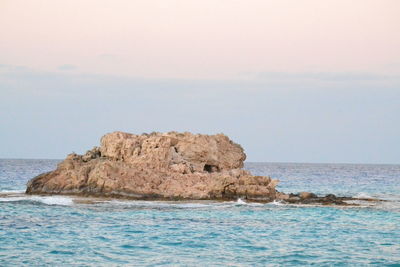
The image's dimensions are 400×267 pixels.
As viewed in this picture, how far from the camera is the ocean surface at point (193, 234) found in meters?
21.3

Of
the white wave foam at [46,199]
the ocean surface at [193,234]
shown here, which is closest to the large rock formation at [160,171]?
the white wave foam at [46,199]

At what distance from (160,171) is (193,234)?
18.9 m

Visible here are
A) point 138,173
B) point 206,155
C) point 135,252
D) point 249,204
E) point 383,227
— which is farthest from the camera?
point 206,155

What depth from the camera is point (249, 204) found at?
40.9 metres

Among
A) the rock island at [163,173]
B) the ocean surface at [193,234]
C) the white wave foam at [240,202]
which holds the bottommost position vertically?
the ocean surface at [193,234]

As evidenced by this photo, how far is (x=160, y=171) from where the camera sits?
149 ft

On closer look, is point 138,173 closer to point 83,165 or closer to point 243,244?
point 83,165

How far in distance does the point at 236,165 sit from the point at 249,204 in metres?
8.47

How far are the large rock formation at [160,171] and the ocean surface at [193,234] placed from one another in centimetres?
369

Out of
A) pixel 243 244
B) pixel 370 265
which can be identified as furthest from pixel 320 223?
pixel 370 265

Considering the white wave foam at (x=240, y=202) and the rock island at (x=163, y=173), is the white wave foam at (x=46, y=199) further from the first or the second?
the white wave foam at (x=240, y=202)

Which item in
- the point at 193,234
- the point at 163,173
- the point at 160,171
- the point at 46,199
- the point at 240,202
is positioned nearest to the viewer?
the point at 193,234

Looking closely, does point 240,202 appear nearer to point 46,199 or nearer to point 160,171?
point 160,171

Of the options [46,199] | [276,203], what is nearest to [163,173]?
[46,199]
